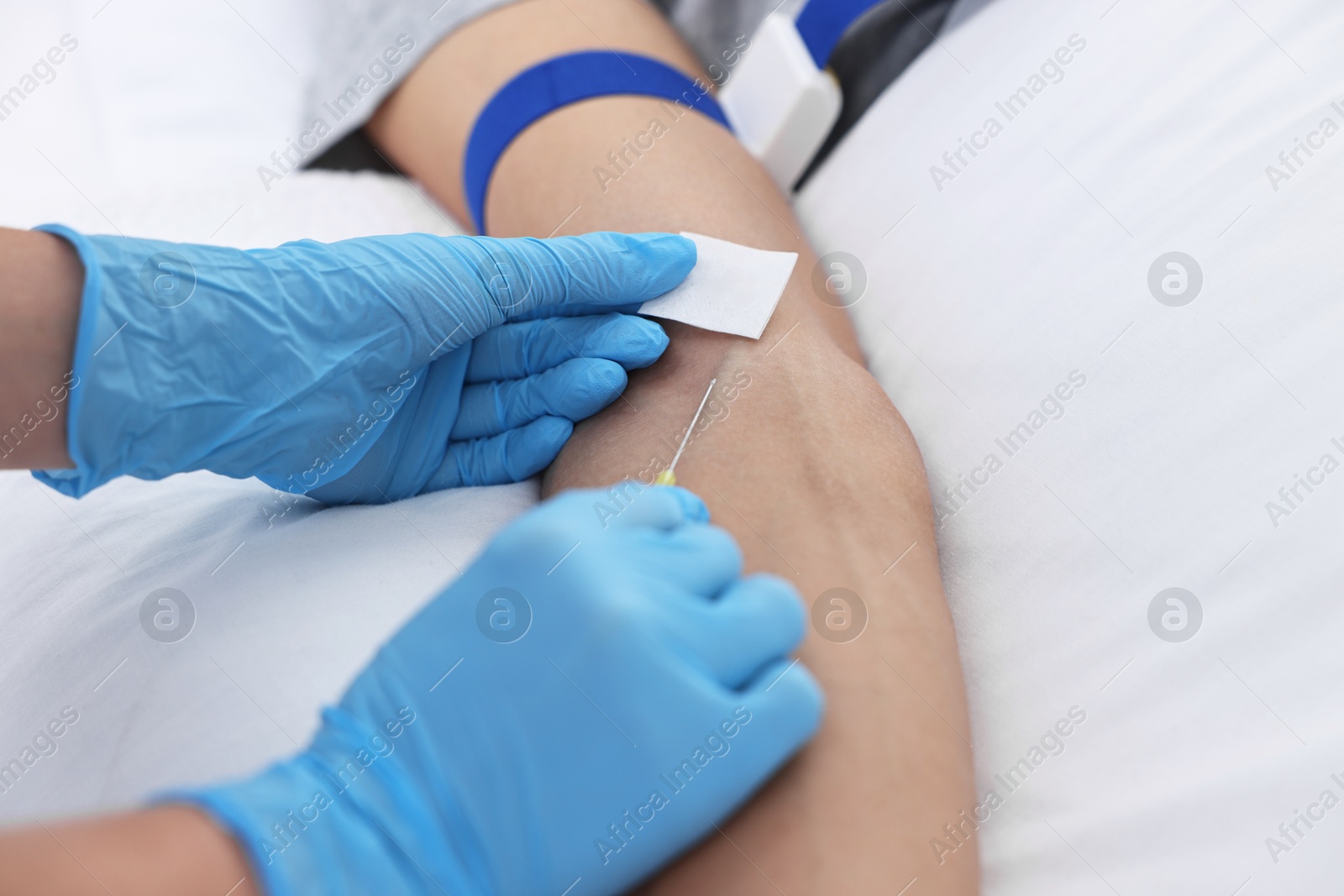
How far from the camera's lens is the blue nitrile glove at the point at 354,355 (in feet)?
3.09

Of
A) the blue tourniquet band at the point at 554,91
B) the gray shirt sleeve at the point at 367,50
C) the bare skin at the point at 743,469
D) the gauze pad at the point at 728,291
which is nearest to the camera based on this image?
the bare skin at the point at 743,469

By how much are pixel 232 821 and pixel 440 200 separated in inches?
50.9

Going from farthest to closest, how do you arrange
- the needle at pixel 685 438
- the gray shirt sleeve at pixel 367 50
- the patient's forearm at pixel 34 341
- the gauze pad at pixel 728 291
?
the gray shirt sleeve at pixel 367 50
the gauze pad at pixel 728 291
the needle at pixel 685 438
the patient's forearm at pixel 34 341

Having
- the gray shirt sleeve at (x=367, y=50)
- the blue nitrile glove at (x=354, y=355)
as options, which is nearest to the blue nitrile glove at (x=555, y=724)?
the blue nitrile glove at (x=354, y=355)

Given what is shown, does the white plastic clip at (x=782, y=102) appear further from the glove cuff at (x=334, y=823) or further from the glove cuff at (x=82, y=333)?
the glove cuff at (x=334, y=823)

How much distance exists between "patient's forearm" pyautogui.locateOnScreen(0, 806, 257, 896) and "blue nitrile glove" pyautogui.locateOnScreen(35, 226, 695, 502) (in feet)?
1.45

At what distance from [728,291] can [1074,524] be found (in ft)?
1.66

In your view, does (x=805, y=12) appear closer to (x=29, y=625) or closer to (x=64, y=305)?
(x=64, y=305)

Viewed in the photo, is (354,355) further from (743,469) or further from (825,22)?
(825,22)

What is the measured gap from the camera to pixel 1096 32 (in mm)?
1219

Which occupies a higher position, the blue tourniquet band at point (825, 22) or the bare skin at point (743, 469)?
the blue tourniquet band at point (825, 22)

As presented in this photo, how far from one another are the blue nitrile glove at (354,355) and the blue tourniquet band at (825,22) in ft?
1.99

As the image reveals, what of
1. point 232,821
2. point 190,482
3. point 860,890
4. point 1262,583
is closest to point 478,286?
point 190,482

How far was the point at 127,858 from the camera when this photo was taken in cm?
63
